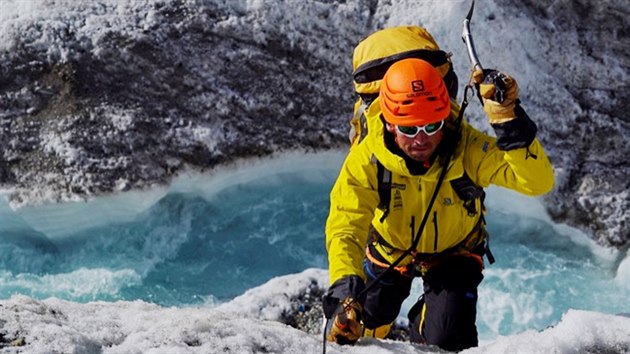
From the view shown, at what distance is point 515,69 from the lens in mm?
9203

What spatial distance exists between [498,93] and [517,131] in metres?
0.24

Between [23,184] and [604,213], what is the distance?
7.02 meters

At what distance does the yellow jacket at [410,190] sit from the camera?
407 centimetres

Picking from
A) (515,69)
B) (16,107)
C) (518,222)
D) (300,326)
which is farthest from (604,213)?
(16,107)

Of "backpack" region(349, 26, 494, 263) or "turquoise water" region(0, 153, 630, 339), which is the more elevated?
"backpack" region(349, 26, 494, 263)

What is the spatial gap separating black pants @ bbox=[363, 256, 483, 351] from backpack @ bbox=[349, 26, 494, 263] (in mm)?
421

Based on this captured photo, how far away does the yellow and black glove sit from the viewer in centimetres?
368

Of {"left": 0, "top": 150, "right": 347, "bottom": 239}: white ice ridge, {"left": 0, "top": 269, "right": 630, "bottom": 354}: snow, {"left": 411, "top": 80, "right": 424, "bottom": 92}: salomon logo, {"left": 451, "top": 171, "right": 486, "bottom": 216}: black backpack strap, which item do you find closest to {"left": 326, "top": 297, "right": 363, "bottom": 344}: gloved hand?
{"left": 0, "top": 269, "right": 630, "bottom": 354}: snow

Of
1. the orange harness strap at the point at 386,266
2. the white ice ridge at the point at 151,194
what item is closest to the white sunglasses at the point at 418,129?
the orange harness strap at the point at 386,266

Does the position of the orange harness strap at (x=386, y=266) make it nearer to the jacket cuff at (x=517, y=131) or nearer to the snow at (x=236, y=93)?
the snow at (x=236, y=93)

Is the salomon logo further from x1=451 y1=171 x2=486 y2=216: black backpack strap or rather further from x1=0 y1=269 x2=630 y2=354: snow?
x1=0 y1=269 x2=630 y2=354: snow

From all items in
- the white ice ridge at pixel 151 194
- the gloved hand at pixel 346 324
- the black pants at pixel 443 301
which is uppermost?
the gloved hand at pixel 346 324

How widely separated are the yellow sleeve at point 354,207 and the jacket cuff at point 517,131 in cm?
96

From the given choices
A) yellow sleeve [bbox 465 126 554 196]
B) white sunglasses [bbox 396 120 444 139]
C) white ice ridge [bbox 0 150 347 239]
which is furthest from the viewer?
white ice ridge [bbox 0 150 347 239]
